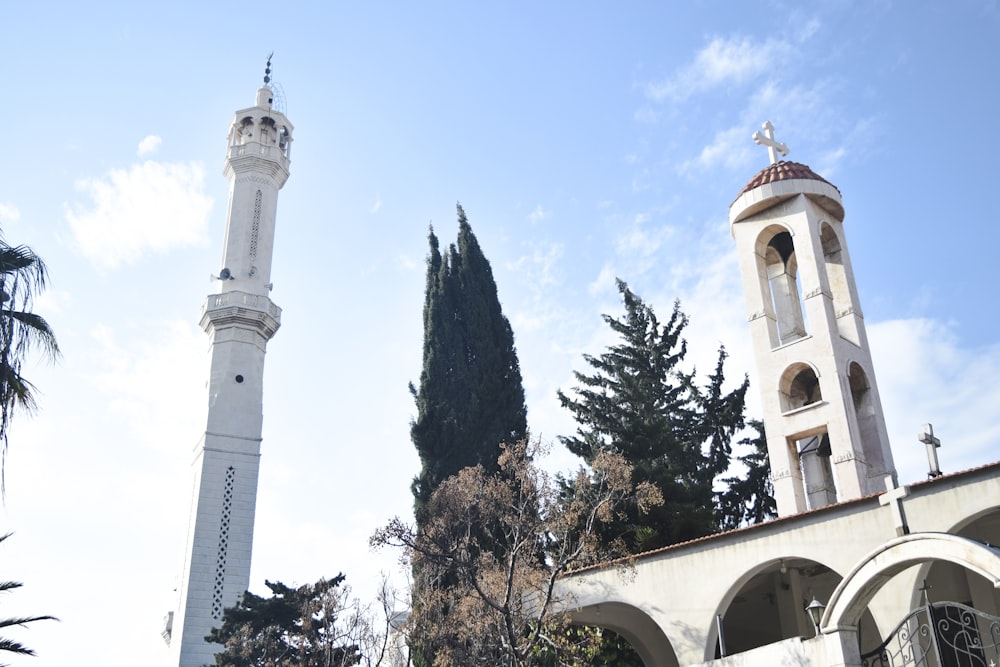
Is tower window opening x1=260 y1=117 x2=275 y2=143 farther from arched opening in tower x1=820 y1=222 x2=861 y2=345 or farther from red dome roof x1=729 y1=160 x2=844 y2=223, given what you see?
arched opening in tower x1=820 y1=222 x2=861 y2=345

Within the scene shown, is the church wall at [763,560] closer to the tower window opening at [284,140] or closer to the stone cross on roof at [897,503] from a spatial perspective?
the stone cross on roof at [897,503]

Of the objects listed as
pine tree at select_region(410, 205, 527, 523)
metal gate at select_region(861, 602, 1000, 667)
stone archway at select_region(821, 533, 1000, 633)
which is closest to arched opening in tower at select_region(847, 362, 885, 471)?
metal gate at select_region(861, 602, 1000, 667)

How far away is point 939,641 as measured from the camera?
12594 millimetres

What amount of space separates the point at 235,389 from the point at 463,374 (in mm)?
7909

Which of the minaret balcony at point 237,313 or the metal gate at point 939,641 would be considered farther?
→ the minaret balcony at point 237,313

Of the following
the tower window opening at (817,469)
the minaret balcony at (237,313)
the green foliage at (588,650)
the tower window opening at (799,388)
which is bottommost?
the green foliage at (588,650)

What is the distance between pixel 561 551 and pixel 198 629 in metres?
14.8

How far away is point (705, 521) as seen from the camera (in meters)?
21.5

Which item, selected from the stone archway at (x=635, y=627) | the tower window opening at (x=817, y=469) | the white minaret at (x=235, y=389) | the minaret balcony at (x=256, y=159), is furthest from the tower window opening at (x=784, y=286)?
the minaret balcony at (x=256, y=159)

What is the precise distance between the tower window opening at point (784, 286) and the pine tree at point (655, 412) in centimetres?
620

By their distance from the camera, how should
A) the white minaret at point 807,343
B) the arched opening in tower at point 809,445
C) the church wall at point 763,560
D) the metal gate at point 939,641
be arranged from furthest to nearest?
the arched opening in tower at point 809,445, the white minaret at point 807,343, the church wall at point 763,560, the metal gate at point 939,641

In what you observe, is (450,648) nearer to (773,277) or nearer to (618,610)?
(618,610)

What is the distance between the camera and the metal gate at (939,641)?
9.20 metres

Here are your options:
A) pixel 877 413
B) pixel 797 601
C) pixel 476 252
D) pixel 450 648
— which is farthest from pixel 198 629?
pixel 877 413
